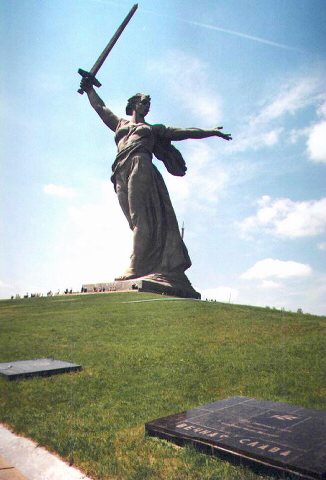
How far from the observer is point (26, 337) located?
10.8 metres

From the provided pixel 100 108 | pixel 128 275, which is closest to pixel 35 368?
pixel 128 275

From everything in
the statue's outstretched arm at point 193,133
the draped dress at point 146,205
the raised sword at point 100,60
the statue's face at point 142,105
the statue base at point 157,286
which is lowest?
the statue base at point 157,286

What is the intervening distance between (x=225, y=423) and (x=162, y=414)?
3.70 feet

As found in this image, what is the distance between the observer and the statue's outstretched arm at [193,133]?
949 inches

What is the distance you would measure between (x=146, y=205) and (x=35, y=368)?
17.7m

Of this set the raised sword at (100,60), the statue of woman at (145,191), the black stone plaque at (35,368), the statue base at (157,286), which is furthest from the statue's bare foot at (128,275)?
the black stone plaque at (35,368)

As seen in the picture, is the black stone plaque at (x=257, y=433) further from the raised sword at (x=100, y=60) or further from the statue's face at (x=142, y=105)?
the raised sword at (x=100, y=60)

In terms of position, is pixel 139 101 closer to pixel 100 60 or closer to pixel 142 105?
pixel 142 105

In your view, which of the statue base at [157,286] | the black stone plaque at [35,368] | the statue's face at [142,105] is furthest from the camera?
the statue's face at [142,105]

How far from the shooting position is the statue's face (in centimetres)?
2503

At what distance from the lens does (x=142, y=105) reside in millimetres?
25047

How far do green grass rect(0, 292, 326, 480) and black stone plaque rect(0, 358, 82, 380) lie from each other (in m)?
0.16

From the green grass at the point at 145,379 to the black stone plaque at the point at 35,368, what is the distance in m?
0.16

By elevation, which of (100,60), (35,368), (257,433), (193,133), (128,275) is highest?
(100,60)
